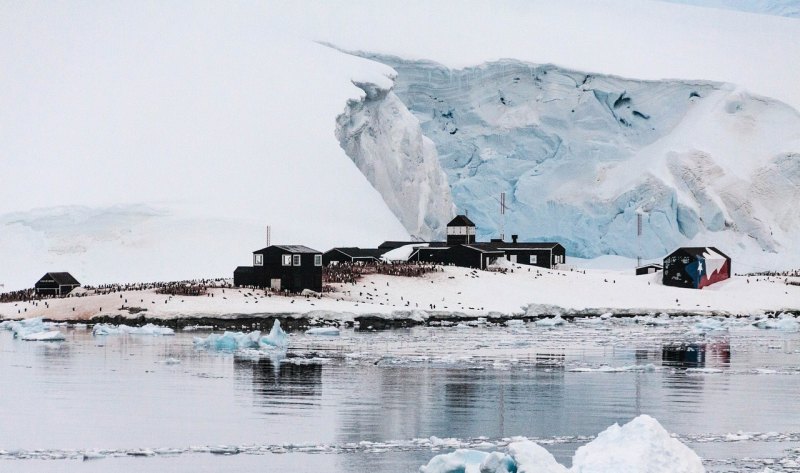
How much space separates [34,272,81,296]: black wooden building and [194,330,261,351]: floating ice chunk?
23.2m

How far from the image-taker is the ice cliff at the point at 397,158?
3669 inches

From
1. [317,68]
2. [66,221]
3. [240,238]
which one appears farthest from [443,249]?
[317,68]

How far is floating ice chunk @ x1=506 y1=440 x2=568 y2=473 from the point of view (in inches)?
635

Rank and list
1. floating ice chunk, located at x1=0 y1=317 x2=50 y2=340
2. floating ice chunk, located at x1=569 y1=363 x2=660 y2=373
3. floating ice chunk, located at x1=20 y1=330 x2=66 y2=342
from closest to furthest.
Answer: floating ice chunk, located at x1=569 y1=363 x2=660 y2=373
floating ice chunk, located at x1=20 y1=330 x2=66 y2=342
floating ice chunk, located at x1=0 y1=317 x2=50 y2=340

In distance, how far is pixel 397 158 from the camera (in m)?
94.9

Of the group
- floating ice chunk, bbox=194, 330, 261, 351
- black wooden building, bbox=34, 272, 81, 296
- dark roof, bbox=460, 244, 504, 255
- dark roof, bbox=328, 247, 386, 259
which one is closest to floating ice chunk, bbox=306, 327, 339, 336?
floating ice chunk, bbox=194, 330, 261, 351

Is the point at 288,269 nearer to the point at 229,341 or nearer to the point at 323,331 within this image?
the point at 323,331

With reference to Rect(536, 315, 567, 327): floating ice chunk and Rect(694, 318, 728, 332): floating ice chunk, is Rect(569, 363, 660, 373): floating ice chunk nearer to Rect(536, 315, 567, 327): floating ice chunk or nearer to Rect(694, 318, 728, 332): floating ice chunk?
Rect(694, 318, 728, 332): floating ice chunk

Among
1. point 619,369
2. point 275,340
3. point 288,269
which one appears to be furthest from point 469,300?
point 619,369

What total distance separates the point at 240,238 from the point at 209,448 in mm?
51900

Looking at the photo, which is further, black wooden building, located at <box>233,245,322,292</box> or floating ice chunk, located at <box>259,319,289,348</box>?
black wooden building, located at <box>233,245,322,292</box>

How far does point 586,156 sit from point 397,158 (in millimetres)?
17568

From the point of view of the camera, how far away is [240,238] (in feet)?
236

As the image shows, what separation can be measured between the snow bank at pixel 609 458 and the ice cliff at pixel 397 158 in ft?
247
